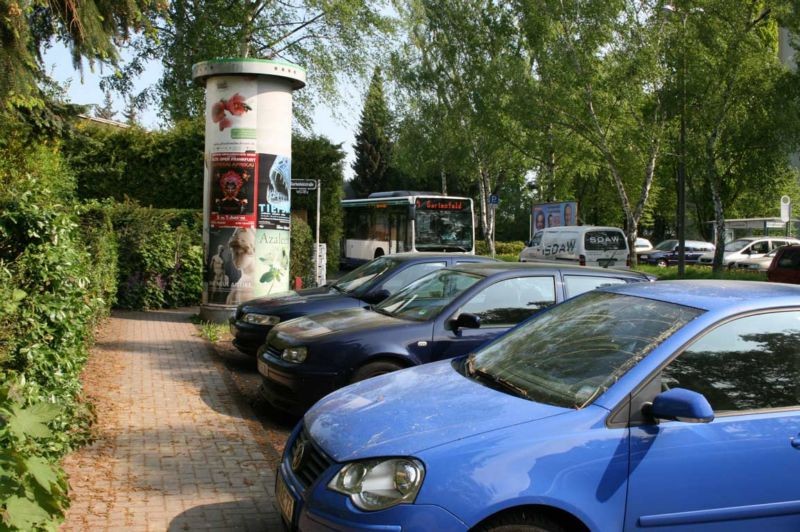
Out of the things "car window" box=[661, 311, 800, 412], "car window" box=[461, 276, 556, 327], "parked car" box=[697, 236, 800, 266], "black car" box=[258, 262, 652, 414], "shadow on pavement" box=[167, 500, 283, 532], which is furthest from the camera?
"parked car" box=[697, 236, 800, 266]

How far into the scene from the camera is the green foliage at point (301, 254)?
17625mm

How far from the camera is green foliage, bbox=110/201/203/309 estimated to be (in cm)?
1503

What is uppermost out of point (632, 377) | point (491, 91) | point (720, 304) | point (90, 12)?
point (491, 91)

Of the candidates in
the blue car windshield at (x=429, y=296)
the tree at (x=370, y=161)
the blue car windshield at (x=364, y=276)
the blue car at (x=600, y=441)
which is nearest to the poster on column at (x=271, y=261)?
the blue car windshield at (x=364, y=276)

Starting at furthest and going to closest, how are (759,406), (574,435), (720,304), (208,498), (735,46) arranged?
(735,46), (208,498), (720,304), (759,406), (574,435)

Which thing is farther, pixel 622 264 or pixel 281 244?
pixel 622 264

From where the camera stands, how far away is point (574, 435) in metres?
3.20

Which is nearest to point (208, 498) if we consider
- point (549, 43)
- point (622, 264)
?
point (622, 264)

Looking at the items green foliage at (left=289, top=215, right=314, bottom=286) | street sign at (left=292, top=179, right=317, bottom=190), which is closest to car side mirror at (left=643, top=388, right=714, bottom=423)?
street sign at (left=292, top=179, right=317, bottom=190)

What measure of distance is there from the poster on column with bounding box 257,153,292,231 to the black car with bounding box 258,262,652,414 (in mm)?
5834

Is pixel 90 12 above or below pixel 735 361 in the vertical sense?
above

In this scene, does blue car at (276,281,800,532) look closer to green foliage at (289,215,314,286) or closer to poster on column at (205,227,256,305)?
poster on column at (205,227,256,305)

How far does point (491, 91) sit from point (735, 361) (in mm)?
26075

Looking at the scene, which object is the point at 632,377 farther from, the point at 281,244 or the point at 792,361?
the point at 281,244
